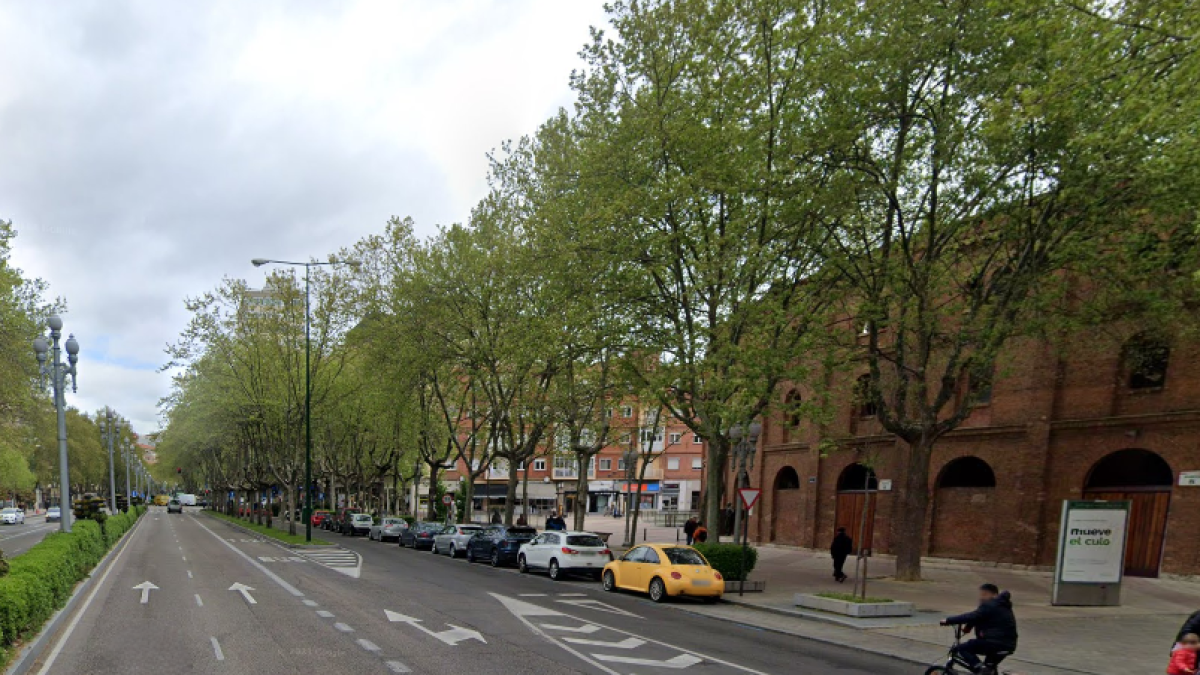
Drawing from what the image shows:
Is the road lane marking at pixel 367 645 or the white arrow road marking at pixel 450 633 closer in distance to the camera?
the road lane marking at pixel 367 645

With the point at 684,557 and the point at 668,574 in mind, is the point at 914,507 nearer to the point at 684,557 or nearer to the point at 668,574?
the point at 684,557

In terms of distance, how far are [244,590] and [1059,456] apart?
74.7 ft

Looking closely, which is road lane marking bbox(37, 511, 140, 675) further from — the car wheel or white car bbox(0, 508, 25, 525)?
white car bbox(0, 508, 25, 525)

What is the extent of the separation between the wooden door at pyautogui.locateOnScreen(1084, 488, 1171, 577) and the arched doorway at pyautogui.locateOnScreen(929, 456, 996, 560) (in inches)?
155

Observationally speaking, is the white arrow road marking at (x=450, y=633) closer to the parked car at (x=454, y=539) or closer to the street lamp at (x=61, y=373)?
the street lamp at (x=61, y=373)

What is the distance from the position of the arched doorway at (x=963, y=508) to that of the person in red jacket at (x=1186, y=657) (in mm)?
18681

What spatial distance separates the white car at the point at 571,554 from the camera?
21.6m

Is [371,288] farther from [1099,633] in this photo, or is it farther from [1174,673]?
[1174,673]

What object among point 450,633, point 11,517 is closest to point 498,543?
point 450,633

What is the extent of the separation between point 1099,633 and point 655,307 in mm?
12396

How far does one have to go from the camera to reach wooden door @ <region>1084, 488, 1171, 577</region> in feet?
65.3

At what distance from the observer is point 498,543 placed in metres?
26.2

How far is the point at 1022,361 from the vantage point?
23.9m

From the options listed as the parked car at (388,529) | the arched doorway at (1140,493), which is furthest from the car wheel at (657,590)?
the parked car at (388,529)
